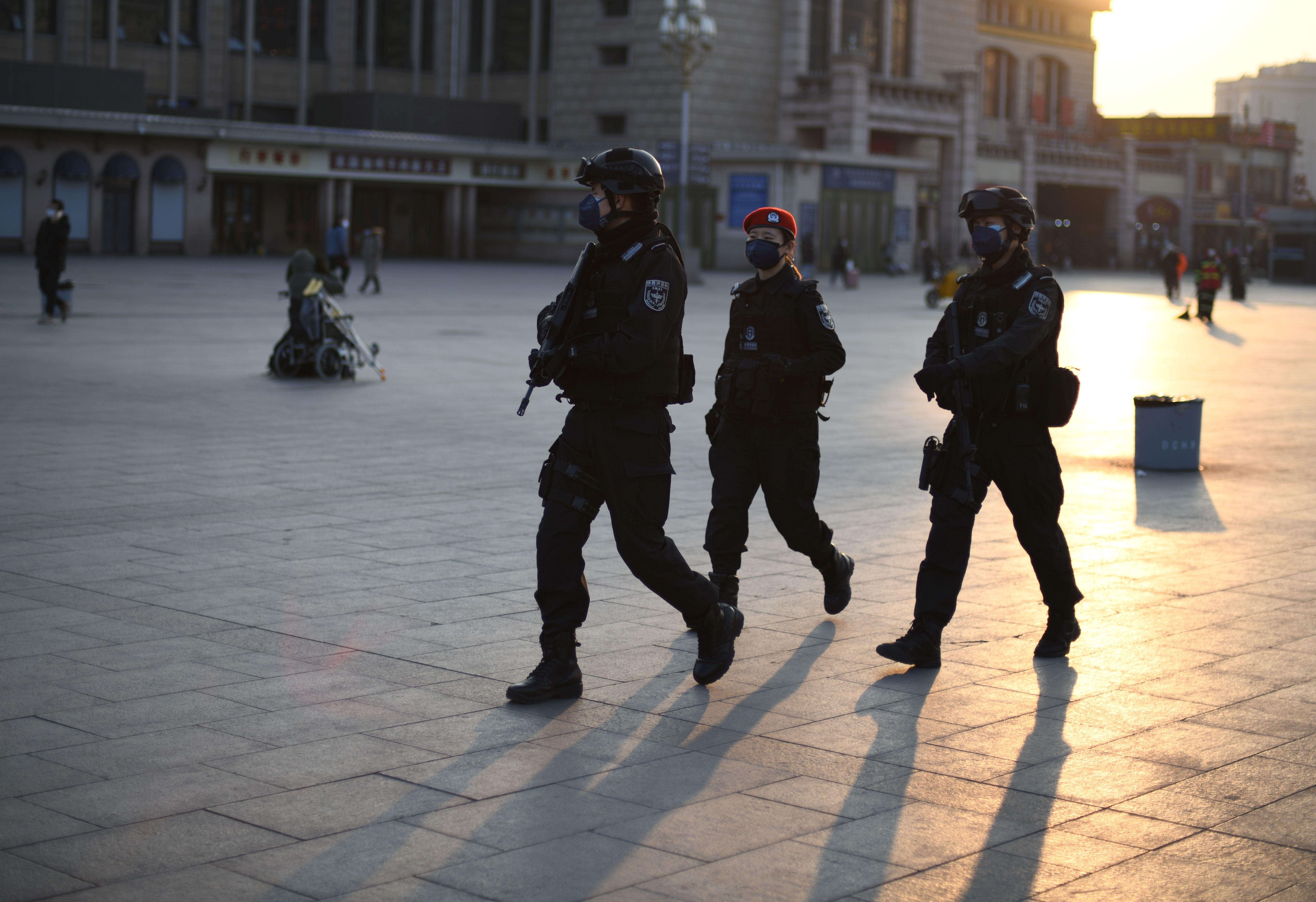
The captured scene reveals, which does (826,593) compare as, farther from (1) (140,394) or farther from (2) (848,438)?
(1) (140,394)

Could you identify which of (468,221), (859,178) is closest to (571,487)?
(468,221)

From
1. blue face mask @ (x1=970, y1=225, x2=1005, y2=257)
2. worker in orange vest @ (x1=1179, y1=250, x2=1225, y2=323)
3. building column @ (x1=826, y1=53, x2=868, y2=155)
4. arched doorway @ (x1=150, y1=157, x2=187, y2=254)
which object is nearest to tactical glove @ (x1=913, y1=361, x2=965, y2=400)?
blue face mask @ (x1=970, y1=225, x2=1005, y2=257)

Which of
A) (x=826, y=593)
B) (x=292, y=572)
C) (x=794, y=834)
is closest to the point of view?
(x=794, y=834)

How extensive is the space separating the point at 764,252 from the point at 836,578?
1383 millimetres

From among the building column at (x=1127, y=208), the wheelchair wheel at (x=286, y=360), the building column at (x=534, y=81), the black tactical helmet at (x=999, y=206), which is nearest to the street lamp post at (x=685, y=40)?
the building column at (x=534, y=81)

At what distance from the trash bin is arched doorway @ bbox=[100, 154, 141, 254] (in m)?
39.3

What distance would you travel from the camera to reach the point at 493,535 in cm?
809

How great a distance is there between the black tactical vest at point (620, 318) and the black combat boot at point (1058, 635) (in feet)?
5.94

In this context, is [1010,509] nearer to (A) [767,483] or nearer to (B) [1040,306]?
(B) [1040,306]

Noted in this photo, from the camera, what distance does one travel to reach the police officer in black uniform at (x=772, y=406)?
618 cm

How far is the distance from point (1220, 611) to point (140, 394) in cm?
1013

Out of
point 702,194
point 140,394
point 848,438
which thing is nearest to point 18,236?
point 702,194

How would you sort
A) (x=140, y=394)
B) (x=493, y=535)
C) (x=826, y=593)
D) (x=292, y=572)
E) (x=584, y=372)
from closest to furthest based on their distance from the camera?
(x=584, y=372)
(x=826, y=593)
(x=292, y=572)
(x=493, y=535)
(x=140, y=394)

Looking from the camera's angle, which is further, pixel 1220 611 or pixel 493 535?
pixel 493 535
